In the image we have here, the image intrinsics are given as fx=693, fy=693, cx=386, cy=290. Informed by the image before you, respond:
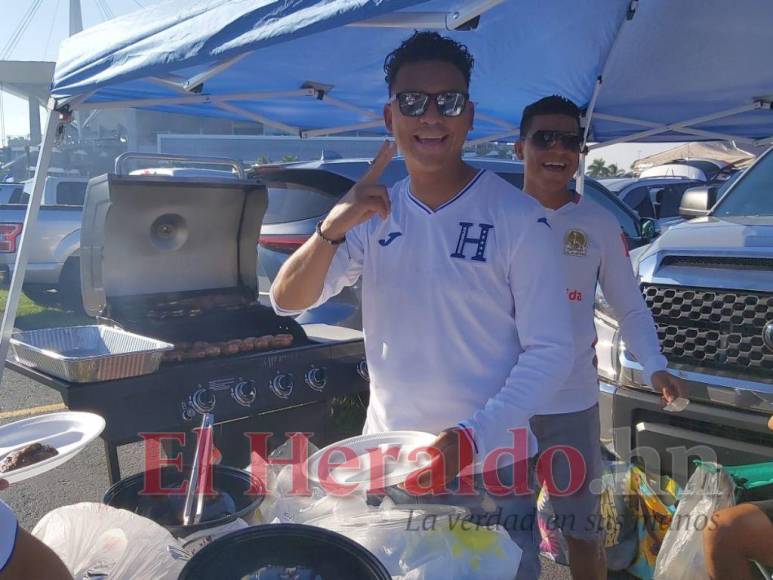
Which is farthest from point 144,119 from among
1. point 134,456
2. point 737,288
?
point 737,288

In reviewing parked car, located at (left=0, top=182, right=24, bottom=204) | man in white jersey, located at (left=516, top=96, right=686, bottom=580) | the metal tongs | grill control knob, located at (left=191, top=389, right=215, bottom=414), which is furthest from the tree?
the metal tongs

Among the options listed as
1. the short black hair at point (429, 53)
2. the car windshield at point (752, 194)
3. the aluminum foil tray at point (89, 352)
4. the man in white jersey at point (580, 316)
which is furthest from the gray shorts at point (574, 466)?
the car windshield at point (752, 194)

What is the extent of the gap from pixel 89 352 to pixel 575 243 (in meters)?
Result: 2.24

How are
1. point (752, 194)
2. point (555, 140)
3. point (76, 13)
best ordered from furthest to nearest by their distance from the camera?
point (76, 13), point (752, 194), point (555, 140)

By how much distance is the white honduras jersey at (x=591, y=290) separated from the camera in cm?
256

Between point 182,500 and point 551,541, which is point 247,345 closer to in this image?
point 182,500

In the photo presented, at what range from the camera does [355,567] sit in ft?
4.80

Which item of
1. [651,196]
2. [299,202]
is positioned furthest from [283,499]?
[651,196]

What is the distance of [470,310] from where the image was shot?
1.68 metres

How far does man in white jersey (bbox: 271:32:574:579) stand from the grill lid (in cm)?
190

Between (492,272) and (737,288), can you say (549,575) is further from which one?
(492,272)

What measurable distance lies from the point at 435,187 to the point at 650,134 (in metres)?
3.67

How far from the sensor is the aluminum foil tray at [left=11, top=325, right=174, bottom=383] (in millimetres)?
2666

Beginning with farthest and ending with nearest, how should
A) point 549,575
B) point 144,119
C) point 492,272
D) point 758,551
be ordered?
point 144,119
point 549,575
point 758,551
point 492,272
